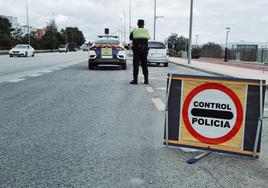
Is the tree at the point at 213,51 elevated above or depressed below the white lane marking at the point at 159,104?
above

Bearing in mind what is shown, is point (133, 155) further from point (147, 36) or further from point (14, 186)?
point (147, 36)

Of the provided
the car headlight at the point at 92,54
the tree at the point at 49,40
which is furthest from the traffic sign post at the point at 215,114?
the tree at the point at 49,40

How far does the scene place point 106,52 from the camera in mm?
15820

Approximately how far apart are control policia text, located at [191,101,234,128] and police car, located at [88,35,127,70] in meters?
12.2

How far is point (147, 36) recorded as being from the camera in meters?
10.2

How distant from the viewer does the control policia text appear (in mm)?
3738

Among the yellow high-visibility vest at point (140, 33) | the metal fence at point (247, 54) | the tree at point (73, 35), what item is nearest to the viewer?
the yellow high-visibility vest at point (140, 33)

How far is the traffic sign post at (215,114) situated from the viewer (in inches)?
143

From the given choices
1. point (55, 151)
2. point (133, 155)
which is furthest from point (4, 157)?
point (133, 155)

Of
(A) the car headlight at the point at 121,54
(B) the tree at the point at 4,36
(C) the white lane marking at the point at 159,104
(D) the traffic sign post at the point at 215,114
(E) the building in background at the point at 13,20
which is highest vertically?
(E) the building in background at the point at 13,20

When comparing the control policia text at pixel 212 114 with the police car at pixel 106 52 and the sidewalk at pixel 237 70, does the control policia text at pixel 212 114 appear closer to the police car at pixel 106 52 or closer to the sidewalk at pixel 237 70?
the sidewalk at pixel 237 70

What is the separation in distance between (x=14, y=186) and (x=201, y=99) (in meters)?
2.12

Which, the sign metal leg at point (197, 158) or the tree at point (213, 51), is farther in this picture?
the tree at point (213, 51)

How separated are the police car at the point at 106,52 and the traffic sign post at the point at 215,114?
39.5 feet
